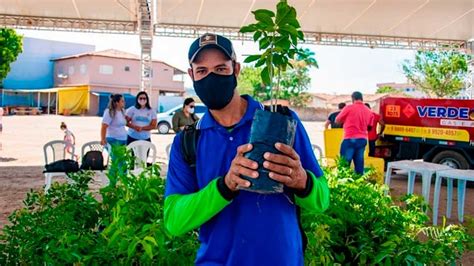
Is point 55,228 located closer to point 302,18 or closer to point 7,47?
point 302,18

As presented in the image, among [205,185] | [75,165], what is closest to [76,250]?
[205,185]

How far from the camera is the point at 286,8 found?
3.85 ft

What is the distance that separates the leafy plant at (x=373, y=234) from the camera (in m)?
2.18

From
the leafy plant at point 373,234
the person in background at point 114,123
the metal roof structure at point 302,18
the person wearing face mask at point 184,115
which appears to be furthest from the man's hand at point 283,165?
the metal roof structure at point 302,18

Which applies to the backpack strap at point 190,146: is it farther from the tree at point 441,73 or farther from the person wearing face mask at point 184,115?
the tree at point 441,73

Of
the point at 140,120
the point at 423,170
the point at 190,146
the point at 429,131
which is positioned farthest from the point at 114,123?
the point at 429,131

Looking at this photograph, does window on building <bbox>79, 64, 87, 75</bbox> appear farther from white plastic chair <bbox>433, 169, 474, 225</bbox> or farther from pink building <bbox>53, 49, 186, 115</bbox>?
white plastic chair <bbox>433, 169, 474, 225</bbox>

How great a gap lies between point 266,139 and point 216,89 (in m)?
0.29

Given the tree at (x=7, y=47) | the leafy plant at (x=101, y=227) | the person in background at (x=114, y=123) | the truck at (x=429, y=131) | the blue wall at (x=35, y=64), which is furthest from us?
the blue wall at (x=35, y=64)

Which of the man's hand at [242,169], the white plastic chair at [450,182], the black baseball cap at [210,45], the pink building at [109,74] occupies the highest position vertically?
the pink building at [109,74]

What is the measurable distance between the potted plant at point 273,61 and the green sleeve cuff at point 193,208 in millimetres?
144

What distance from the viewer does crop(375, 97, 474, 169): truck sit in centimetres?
812

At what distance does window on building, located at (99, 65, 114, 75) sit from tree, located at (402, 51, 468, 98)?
85.9 ft

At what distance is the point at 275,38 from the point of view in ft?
3.92
